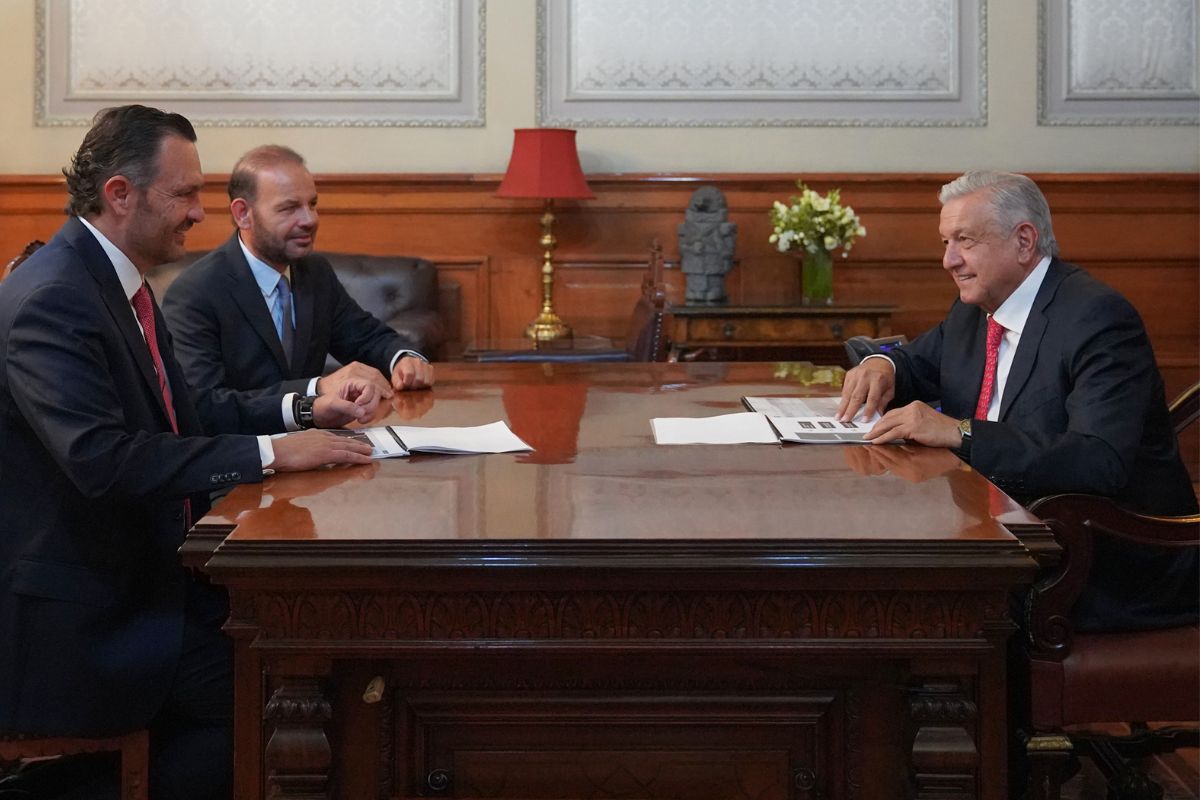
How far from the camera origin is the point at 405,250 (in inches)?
245

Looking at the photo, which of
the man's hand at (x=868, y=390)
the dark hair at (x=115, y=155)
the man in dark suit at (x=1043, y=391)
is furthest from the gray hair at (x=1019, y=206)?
the dark hair at (x=115, y=155)

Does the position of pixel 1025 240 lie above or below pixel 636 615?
above

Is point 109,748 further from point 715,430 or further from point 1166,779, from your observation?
point 1166,779

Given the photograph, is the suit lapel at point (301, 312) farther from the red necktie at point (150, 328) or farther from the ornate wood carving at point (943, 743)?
the ornate wood carving at point (943, 743)

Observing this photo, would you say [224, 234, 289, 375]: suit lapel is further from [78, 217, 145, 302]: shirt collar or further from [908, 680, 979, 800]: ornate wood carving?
[908, 680, 979, 800]: ornate wood carving

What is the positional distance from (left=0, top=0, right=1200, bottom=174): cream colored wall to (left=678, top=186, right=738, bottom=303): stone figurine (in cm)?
37

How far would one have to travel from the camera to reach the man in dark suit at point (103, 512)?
7.09 ft

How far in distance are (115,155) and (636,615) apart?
4.44 feet

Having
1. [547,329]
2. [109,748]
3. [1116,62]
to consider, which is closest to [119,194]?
[109,748]

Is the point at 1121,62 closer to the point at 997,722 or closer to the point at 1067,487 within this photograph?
the point at 1067,487

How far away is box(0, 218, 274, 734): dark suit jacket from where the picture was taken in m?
2.15

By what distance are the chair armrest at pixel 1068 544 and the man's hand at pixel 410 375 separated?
5.25 ft

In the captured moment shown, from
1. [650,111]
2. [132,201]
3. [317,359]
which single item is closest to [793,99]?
[650,111]

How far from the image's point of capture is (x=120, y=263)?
8.02 feet
